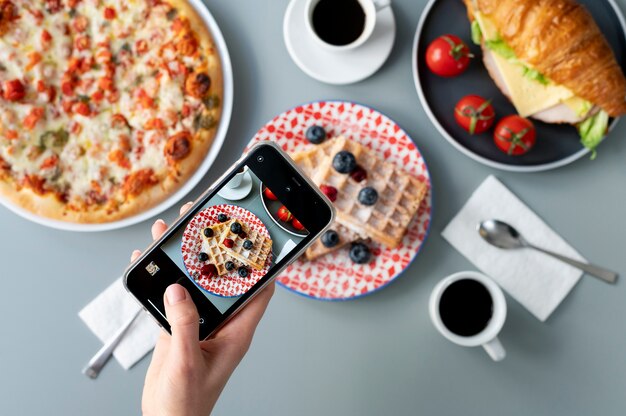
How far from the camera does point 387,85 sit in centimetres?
214

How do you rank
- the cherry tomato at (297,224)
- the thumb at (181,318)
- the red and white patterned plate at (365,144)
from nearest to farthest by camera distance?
the thumb at (181,318) → the cherry tomato at (297,224) → the red and white patterned plate at (365,144)

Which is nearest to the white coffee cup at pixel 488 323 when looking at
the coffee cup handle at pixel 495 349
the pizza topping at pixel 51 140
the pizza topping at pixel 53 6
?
the coffee cup handle at pixel 495 349

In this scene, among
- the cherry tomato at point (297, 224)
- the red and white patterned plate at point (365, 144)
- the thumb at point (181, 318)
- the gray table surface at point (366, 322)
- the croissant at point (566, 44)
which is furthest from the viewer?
the gray table surface at point (366, 322)

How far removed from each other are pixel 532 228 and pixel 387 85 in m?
0.80

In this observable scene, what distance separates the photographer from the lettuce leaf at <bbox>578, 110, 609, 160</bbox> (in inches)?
79.7

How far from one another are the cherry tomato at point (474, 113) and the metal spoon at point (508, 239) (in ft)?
1.20

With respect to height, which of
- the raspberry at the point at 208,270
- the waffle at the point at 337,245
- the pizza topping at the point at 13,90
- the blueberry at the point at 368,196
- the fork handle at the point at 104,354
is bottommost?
the waffle at the point at 337,245

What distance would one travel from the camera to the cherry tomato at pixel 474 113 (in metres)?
2.00

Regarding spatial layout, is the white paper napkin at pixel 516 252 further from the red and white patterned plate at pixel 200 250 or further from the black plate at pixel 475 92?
the red and white patterned plate at pixel 200 250

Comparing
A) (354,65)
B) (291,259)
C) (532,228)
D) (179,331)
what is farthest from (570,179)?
(179,331)

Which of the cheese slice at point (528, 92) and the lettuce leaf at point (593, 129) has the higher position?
the cheese slice at point (528, 92)

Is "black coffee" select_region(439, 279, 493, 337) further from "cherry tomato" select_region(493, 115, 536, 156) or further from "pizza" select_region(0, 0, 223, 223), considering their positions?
"pizza" select_region(0, 0, 223, 223)

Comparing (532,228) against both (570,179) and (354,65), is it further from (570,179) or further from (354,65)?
(354,65)

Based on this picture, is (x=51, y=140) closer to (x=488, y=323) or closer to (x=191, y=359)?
(x=191, y=359)
